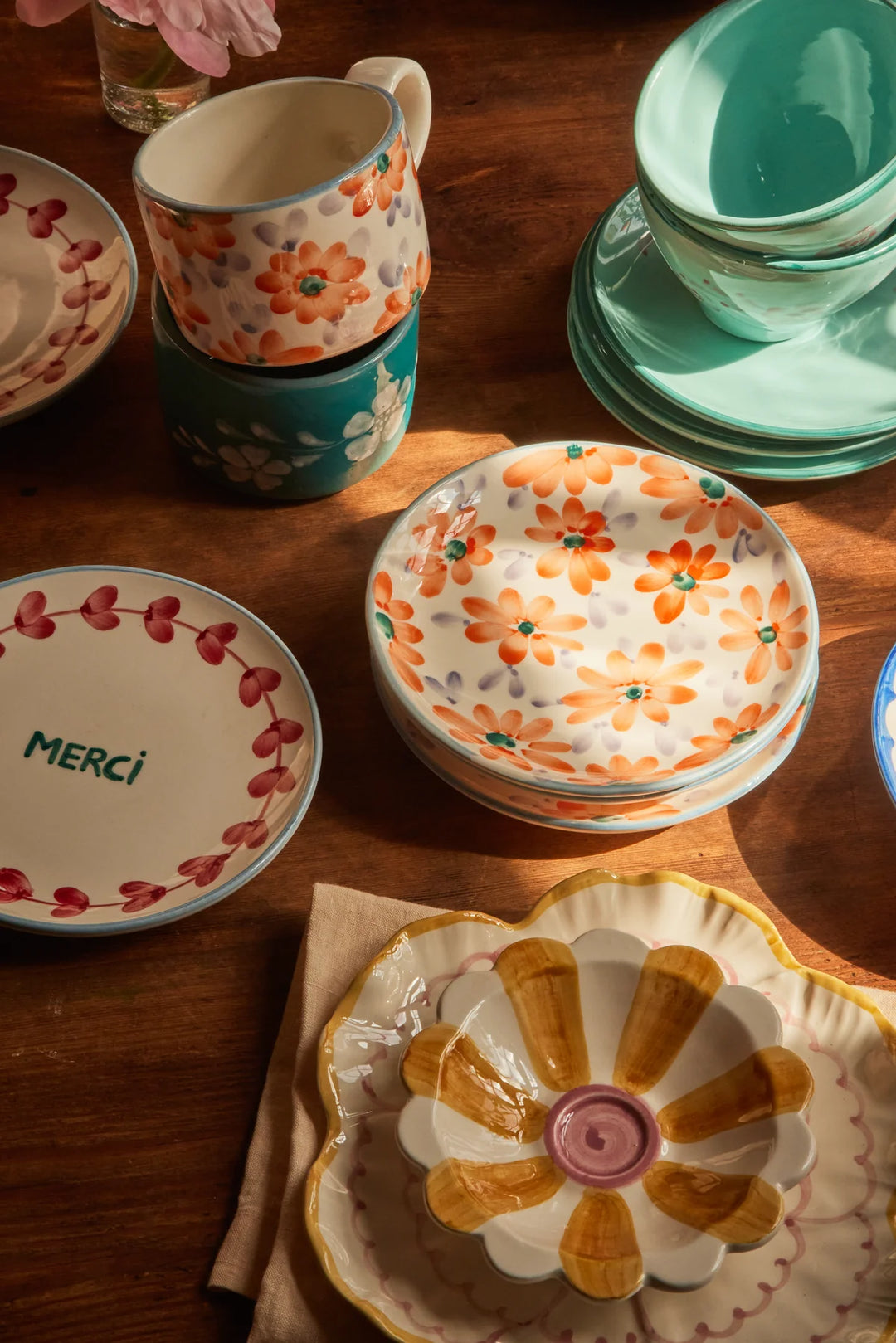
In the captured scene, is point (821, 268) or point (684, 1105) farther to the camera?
point (821, 268)

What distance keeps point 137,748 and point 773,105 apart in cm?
64

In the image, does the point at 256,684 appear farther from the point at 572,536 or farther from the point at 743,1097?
the point at 743,1097

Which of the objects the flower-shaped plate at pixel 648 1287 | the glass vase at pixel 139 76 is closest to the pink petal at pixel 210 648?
the flower-shaped plate at pixel 648 1287

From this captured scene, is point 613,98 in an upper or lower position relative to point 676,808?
upper

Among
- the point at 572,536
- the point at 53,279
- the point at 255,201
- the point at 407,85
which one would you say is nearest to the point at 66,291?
the point at 53,279

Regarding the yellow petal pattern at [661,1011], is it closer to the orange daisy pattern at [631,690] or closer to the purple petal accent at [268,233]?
the orange daisy pattern at [631,690]

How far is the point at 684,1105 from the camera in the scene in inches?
20.4

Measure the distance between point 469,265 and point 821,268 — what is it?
1.01 feet

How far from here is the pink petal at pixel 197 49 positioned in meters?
0.64

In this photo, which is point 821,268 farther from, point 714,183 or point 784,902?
point 784,902

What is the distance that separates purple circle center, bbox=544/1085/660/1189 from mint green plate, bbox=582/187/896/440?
1.39 feet

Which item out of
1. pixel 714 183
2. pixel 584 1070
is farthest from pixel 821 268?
pixel 584 1070

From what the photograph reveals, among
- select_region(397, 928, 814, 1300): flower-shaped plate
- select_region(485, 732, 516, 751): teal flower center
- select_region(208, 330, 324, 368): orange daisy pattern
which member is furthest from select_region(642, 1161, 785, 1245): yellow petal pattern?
select_region(208, 330, 324, 368): orange daisy pattern

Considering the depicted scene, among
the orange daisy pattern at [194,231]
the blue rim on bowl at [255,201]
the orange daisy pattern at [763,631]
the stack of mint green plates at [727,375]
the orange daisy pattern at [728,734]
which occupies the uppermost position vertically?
the blue rim on bowl at [255,201]
